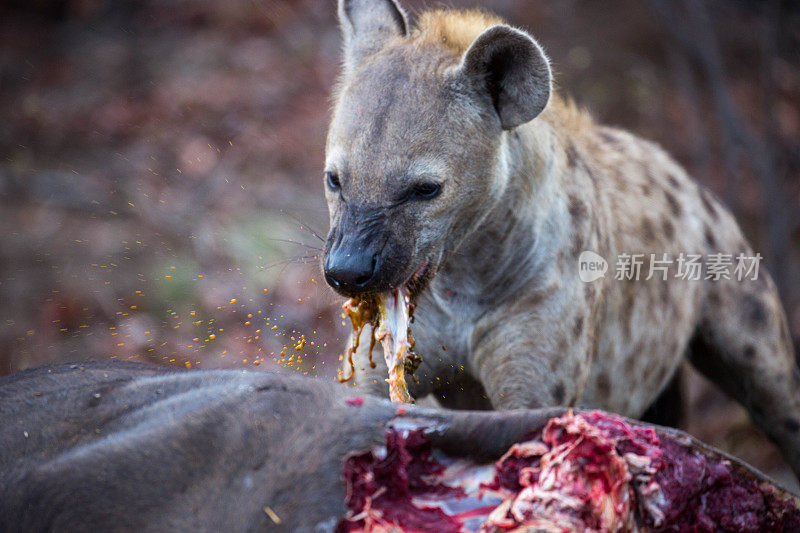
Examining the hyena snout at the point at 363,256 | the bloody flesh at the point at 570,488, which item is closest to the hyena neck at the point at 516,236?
the hyena snout at the point at 363,256

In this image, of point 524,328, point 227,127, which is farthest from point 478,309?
point 227,127

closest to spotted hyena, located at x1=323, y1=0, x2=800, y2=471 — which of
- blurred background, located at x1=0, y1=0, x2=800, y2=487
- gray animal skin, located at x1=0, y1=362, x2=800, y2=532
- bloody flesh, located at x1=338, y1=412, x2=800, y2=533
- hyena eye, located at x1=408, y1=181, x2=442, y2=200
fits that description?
hyena eye, located at x1=408, y1=181, x2=442, y2=200

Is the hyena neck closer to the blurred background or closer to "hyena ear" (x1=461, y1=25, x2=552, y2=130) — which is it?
"hyena ear" (x1=461, y1=25, x2=552, y2=130)

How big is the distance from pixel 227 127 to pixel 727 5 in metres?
3.60

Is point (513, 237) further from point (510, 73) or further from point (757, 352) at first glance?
point (757, 352)

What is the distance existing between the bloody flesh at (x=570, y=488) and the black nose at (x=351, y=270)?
0.78 metres

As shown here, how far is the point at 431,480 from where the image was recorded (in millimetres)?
1388

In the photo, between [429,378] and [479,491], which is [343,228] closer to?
[429,378]

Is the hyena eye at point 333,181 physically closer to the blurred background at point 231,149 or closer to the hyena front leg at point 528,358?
the hyena front leg at point 528,358

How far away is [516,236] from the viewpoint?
2.69 m

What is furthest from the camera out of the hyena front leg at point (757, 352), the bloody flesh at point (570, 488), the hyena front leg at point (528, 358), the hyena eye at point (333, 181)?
the hyena front leg at point (757, 352)

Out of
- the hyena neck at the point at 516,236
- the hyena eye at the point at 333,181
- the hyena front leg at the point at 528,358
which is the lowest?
the hyena front leg at the point at 528,358

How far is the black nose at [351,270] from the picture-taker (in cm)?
214

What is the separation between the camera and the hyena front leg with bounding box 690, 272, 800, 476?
11.5 feet
